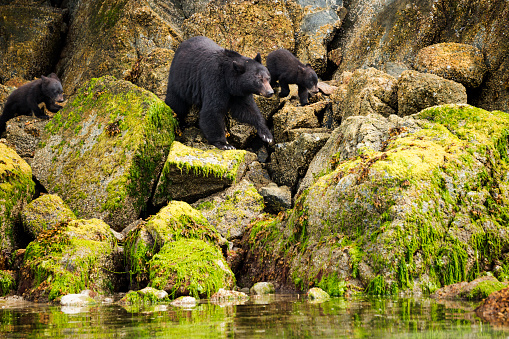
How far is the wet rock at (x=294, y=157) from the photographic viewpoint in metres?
8.85

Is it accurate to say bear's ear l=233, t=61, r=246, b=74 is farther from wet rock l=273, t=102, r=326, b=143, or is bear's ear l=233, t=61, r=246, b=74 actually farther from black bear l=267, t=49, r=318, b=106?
black bear l=267, t=49, r=318, b=106

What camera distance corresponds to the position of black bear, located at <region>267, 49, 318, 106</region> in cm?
1207

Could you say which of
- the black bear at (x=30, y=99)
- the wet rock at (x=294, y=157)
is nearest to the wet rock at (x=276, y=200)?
the wet rock at (x=294, y=157)

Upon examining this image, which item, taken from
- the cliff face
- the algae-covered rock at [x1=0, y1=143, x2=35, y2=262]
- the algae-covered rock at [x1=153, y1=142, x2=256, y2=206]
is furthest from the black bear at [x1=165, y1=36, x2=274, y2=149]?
the algae-covered rock at [x1=0, y1=143, x2=35, y2=262]

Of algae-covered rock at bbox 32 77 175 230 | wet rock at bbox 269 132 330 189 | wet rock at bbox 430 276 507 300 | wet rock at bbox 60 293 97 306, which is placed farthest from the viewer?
wet rock at bbox 269 132 330 189

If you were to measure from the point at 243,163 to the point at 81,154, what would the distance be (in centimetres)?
305

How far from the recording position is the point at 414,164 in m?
5.94

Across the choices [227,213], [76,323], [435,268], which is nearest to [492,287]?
[435,268]

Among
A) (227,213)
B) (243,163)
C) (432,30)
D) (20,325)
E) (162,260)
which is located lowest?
(20,325)

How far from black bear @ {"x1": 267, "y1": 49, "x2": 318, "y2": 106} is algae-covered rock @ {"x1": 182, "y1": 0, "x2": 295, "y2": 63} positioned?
117cm

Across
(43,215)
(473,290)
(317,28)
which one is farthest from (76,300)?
(317,28)

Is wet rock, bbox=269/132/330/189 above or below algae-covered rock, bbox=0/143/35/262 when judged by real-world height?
above

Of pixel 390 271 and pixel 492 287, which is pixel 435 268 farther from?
pixel 492 287

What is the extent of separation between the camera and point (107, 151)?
9000 mm
